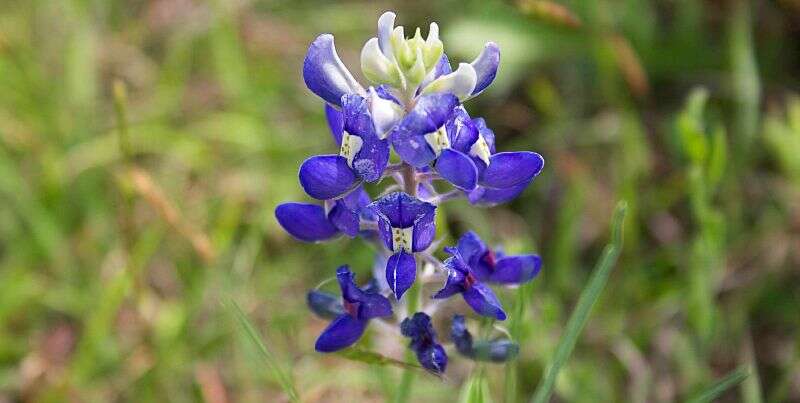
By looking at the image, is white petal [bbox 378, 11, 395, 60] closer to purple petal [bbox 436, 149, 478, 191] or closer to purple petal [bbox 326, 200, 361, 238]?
purple petal [bbox 436, 149, 478, 191]

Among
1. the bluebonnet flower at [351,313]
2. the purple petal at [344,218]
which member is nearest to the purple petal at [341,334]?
the bluebonnet flower at [351,313]

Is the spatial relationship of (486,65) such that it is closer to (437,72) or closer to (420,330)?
(437,72)

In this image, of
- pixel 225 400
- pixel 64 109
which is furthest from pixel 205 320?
pixel 64 109

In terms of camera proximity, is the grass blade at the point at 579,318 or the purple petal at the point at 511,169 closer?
the purple petal at the point at 511,169

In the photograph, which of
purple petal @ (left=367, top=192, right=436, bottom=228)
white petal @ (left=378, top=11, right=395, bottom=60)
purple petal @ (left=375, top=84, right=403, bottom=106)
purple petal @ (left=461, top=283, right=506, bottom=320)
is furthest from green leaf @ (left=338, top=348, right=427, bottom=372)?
white petal @ (left=378, top=11, right=395, bottom=60)

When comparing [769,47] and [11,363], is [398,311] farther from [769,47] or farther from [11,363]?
[769,47]

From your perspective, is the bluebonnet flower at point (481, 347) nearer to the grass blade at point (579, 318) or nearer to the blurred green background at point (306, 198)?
the grass blade at point (579, 318)

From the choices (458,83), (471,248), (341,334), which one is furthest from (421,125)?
(341,334)
